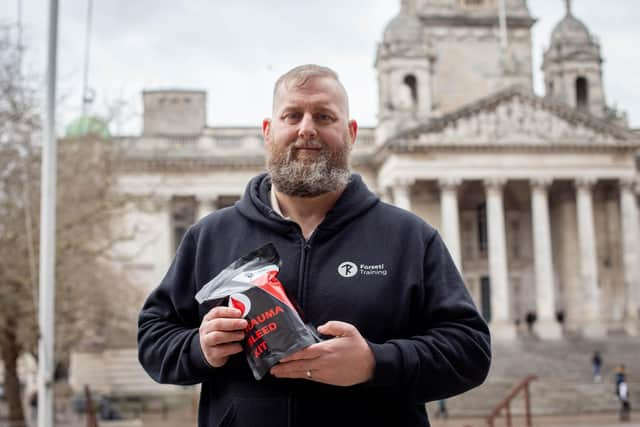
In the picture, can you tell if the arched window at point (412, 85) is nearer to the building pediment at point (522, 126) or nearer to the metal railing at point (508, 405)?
the building pediment at point (522, 126)

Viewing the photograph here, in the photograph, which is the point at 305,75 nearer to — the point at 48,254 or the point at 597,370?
the point at 48,254

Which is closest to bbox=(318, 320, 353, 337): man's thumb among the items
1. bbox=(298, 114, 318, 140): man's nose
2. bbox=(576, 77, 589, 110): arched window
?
bbox=(298, 114, 318, 140): man's nose

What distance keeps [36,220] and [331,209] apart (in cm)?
2117

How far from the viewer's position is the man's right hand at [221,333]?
3139 mm

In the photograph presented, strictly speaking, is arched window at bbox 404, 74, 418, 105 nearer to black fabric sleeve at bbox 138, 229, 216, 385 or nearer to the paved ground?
the paved ground

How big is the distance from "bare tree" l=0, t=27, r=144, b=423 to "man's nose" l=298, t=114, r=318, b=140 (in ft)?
53.1

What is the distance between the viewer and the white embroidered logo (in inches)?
139

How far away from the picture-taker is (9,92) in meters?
21.1

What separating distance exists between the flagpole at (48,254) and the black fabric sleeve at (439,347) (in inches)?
356

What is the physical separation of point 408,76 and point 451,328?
161ft

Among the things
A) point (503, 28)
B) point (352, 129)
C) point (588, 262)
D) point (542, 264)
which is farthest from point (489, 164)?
point (352, 129)

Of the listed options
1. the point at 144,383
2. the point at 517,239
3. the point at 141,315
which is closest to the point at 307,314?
the point at 141,315

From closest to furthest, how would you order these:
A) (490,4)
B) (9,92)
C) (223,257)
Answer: (223,257) → (9,92) → (490,4)

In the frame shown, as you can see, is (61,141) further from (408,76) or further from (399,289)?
(408,76)
